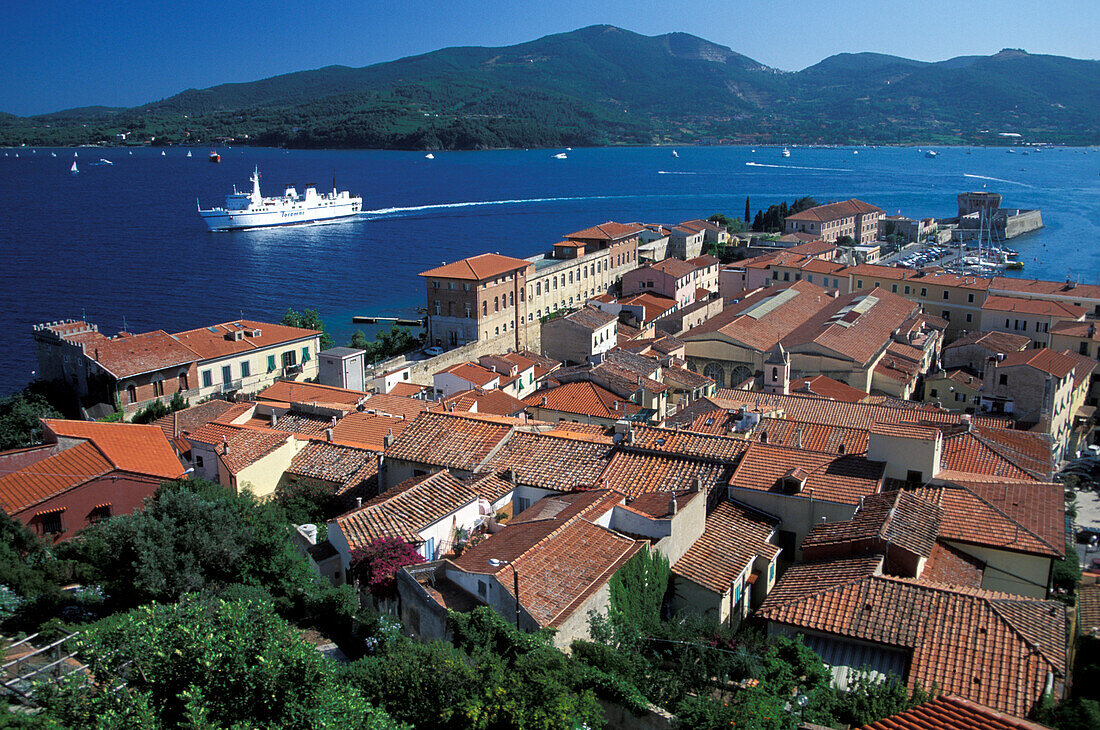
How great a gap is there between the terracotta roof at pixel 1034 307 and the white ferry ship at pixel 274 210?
286 ft

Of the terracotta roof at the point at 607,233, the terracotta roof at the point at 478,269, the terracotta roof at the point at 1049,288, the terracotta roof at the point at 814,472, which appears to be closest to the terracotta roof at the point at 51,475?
the terracotta roof at the point at 814,472

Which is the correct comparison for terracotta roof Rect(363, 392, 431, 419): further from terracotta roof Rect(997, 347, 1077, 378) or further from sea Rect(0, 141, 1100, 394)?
sea Rect(0, 141, 1100, 394)

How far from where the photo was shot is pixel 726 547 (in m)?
14.3

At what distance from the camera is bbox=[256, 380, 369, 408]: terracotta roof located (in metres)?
29.0

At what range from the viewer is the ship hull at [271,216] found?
341ft

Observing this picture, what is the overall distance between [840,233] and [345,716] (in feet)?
277

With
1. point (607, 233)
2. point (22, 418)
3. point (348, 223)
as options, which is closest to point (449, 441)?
point (22, 418)

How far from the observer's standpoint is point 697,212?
398 ft

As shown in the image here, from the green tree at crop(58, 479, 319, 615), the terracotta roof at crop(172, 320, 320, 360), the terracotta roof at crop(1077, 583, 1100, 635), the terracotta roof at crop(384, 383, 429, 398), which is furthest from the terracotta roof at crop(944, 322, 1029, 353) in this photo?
the green tree at crop(58, 479, 319, 615)

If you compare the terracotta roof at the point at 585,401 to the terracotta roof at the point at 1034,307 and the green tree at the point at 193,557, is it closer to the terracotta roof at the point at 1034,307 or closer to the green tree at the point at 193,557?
the green tree at the point at 193,557

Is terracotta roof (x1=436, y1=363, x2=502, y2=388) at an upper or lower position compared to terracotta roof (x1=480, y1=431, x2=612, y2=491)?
lower

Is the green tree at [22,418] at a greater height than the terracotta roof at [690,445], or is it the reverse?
the terracotta roof at [690,445]

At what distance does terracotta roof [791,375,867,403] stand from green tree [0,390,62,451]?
93.2ft

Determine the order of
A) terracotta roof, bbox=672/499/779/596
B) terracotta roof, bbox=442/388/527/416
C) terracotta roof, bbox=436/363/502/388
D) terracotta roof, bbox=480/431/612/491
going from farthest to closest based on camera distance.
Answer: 1. terracotta roof, bbox=436/363/502/388
2. terracotta roof, bbox=442/388/527/416
3. terracotta roof, bbox=480/431/612/491
4. terracotta roof, bbox=672/499/779/596
